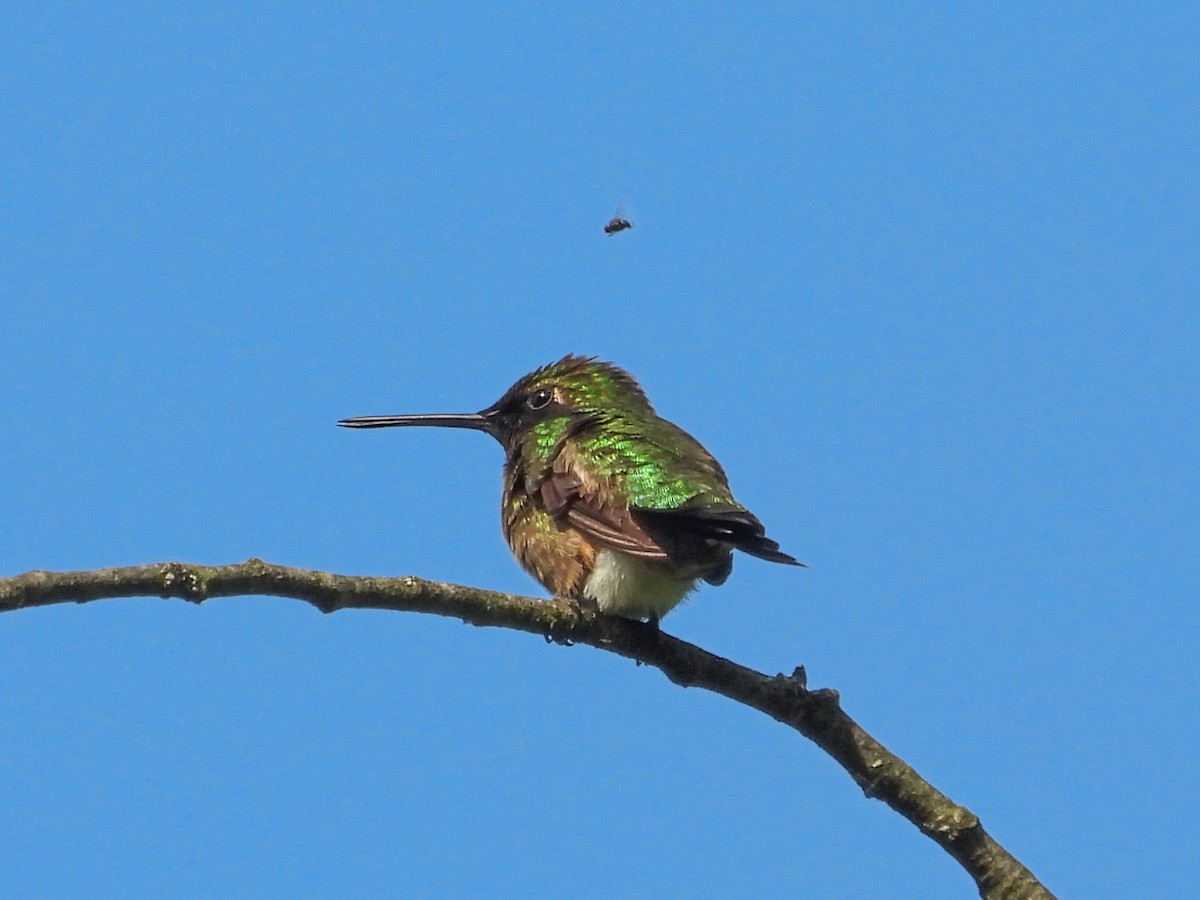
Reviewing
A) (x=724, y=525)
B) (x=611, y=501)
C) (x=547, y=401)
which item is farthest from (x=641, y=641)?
(x=547, y=401)

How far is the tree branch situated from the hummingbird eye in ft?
8.79

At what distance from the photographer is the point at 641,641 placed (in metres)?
5.05

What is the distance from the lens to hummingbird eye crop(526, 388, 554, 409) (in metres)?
7.66

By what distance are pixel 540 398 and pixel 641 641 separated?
9.25ft

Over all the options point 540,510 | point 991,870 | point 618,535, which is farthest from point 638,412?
point 991,870

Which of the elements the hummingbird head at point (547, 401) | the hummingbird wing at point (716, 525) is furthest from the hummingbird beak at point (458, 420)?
the hummingbird wing at point (716, 525)

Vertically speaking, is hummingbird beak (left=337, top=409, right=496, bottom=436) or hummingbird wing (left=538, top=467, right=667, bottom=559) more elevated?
hummingbird beak (left=337, top=409, right=496, bottom=436)

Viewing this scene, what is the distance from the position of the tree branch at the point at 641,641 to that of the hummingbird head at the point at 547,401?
2580mm

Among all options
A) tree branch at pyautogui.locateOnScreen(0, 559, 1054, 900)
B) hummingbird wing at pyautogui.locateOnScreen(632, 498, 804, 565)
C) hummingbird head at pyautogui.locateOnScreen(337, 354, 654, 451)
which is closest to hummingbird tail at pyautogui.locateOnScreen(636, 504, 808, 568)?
hummingbird wing at pyautogui.locateOnScreen(632, 498, 804, 565)

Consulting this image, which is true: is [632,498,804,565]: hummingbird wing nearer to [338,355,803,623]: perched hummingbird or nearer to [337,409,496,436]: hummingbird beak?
[338,355,803,623]: perched hummingbird

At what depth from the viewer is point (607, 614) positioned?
5.60 meters

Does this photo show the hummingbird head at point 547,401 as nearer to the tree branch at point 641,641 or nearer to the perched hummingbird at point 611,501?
the perched hummingbird at point 611,501

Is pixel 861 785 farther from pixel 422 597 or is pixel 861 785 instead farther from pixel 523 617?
pixel 422 597

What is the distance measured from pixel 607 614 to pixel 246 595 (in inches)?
85.6
